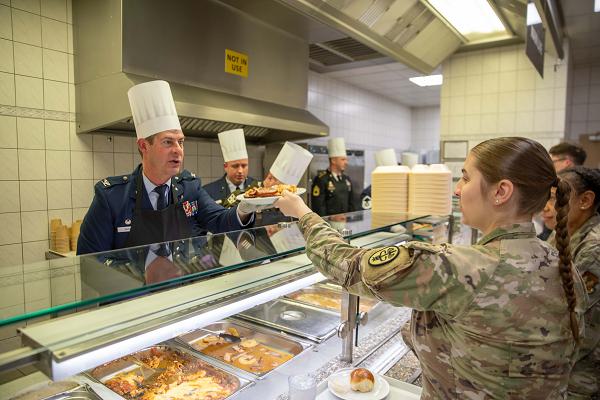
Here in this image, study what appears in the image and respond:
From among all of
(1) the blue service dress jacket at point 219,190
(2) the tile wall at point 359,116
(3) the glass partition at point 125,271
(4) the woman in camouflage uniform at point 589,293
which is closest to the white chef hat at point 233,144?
(1) the blue service dress jacket at point 219,190

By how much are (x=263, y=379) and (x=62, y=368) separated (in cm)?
96

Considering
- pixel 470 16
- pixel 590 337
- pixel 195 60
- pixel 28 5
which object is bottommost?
pixel 590 337

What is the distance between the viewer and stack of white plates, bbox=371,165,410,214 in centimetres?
232

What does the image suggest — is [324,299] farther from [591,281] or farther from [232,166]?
[232,166]

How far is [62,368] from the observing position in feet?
2.94

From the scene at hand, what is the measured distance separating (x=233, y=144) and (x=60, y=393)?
117 inches

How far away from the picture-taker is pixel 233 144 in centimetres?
415

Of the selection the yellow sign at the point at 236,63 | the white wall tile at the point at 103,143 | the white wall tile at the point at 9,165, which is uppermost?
the yellow sign at the point at 236,63

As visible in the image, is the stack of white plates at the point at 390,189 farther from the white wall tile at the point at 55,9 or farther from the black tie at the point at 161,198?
the white wall tile at the point at 55,9

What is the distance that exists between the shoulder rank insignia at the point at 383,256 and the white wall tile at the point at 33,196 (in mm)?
3400

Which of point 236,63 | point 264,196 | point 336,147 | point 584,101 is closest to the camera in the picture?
point 264,196

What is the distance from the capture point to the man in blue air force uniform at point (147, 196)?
7.38 feet

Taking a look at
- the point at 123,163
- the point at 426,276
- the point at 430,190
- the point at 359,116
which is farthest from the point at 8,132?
the point at 359,116

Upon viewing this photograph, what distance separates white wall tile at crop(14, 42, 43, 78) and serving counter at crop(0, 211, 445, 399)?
2744mm
